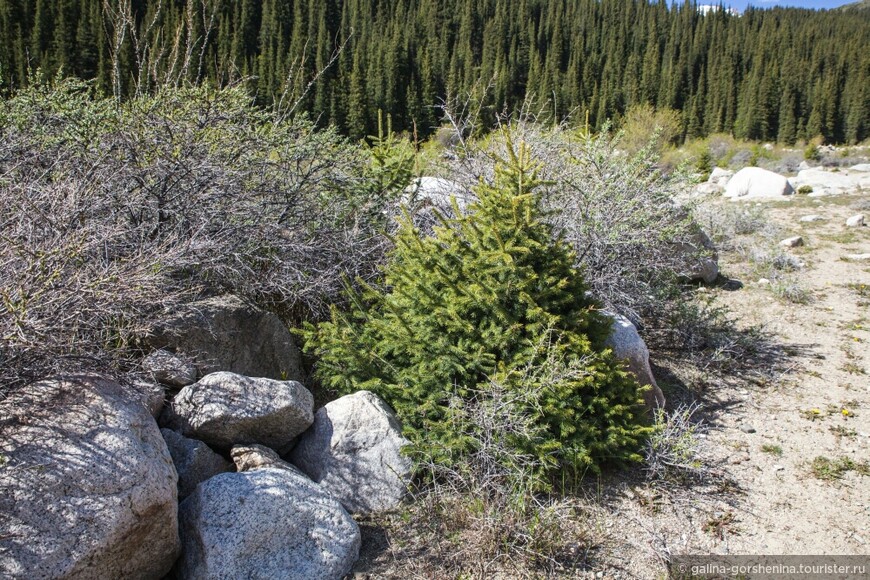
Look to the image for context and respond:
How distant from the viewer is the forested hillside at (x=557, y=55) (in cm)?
3569

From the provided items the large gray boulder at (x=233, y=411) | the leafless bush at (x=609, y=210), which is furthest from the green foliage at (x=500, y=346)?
the leafless bush at (x=609, y=210)

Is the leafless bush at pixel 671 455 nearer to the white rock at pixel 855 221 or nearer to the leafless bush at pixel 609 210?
the leafless bush at pixel 609 210

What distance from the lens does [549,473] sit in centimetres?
409

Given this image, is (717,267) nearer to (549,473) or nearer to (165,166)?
(549,473)

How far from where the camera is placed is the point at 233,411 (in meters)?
3.77

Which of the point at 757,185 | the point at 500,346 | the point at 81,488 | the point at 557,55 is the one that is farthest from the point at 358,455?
the point at 557,55

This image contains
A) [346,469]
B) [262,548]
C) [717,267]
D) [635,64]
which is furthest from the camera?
[635,64]

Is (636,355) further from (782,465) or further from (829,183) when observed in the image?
(829,183)

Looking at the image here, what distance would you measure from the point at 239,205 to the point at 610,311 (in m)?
3.59

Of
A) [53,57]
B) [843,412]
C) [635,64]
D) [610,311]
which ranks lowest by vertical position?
[843,412]

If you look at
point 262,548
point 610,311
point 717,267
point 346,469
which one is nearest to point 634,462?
point 610,311

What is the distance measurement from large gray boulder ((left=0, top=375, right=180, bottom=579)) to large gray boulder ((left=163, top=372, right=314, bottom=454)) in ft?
1.99

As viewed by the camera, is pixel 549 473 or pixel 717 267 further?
pixel 717 267

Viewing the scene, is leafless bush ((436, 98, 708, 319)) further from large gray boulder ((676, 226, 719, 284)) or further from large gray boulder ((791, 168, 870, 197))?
large gray boulder ((791, 168, 870, 197))
